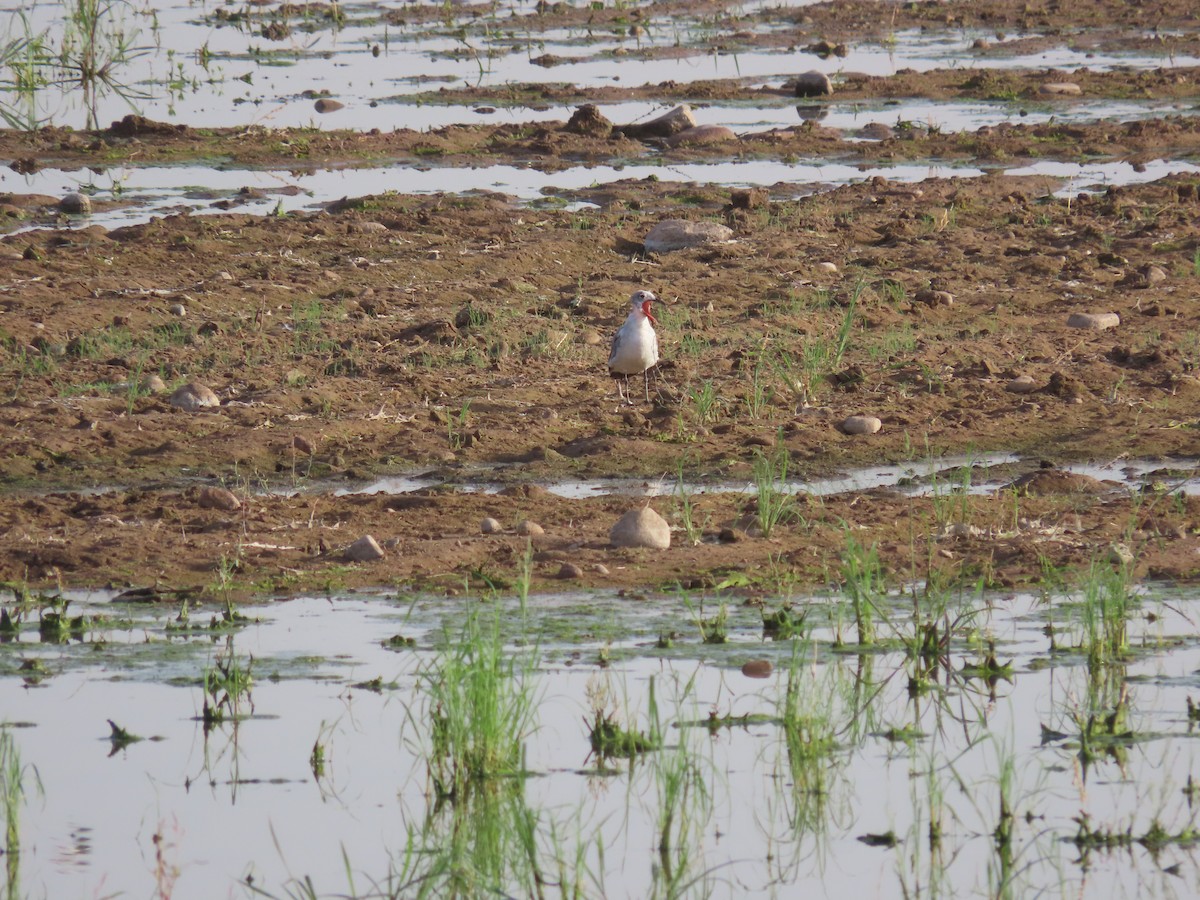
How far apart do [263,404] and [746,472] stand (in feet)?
8.87

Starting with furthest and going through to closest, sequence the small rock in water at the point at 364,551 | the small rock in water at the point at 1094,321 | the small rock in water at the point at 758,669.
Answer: the small rock in water at the point at 1094,321 → the small rock in water at the point at 364,551 → the small rock in water at the point at 758,669

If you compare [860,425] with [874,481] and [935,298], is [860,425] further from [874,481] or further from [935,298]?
[935,298]

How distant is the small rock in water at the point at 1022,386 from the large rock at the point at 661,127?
9.01 meters

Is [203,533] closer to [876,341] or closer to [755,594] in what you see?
[755,594]

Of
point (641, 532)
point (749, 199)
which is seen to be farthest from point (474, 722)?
point (749, 199)

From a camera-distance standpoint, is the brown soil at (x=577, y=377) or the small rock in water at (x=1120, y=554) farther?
the brown soil at (x=577, y=377)

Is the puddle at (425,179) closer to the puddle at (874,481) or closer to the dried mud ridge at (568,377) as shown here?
the dried mud ridge at (568,377)

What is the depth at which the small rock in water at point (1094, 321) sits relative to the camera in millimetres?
11719

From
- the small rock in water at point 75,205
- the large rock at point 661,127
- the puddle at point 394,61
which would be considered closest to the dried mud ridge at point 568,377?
the small rock in water at point 75,205

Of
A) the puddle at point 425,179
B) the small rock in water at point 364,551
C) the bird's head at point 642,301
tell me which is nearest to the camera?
the small rock in water at point 364,551

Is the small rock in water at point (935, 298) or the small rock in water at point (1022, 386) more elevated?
the small rock in water at point (935, 298)

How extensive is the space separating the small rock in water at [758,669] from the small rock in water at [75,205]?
1021cm

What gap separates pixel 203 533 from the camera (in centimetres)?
822

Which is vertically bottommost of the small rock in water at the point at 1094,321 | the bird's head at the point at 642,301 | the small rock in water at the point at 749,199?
the bird's head at the point at 642,301
